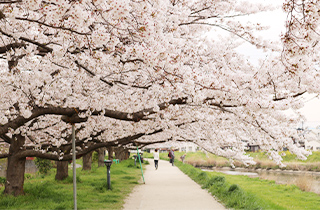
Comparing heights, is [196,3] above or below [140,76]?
above

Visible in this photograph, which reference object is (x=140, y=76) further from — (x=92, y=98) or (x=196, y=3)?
(x=196, y=3)

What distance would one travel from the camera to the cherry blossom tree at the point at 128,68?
5480 mm

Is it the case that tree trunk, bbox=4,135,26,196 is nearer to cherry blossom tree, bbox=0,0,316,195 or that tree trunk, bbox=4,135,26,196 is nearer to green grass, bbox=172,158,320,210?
cherry blossom tree, bbox=0,0,316,195

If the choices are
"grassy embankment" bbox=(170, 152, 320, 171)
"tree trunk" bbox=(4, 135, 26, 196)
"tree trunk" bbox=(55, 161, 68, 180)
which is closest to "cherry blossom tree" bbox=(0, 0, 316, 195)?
"tree trunk" bbox=(4, 135, 26, 196)

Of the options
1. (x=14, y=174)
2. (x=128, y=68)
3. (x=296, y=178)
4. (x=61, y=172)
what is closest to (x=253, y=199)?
(x=128, y=68)

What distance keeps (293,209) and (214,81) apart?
580 centimetres

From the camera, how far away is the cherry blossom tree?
18.0ft

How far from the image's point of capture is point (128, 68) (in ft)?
26.0

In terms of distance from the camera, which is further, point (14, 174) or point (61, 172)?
point (61, 172)

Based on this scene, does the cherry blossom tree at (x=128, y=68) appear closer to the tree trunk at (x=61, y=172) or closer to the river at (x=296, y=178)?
the tree trunk at (x=61, y=172)

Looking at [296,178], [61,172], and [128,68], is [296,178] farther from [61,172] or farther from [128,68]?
[128,68]

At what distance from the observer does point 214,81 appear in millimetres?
6668

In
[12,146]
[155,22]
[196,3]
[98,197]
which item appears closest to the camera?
[155,22]

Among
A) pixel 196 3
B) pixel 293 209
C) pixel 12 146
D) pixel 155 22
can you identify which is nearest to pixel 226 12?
pixel 196 3
